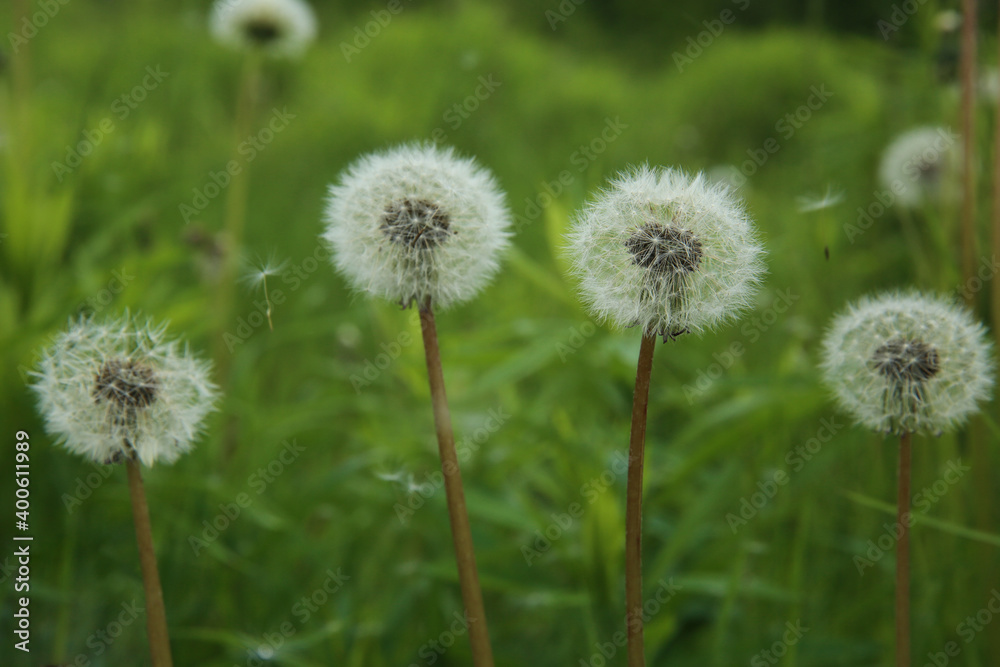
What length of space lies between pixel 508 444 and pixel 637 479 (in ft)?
4.57

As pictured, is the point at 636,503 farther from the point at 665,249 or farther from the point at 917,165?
the point at 917,165

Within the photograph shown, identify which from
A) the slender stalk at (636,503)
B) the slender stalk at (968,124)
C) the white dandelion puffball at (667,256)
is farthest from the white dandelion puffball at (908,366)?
the slender stalk at (968,124)

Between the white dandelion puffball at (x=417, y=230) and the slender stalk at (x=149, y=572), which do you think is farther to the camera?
the white dandelion puffball at (x=417, y=230)

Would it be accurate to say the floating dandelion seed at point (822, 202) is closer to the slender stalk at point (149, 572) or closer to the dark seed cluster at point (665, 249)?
the dark seed cluster at point (665, 249)

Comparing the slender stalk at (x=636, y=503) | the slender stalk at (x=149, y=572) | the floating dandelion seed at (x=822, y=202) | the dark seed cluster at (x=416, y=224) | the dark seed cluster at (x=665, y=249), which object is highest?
the floating dandelion seed at (x=822, y=202)

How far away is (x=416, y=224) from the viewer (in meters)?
1.13


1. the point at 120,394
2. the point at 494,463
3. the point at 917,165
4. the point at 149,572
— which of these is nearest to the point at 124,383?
the point at 120,394

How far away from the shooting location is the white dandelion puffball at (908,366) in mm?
1105

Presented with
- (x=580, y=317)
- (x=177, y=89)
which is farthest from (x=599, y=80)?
(x=580, y=317)

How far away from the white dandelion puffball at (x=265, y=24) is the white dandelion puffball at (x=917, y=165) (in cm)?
234

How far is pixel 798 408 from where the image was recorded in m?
1.94

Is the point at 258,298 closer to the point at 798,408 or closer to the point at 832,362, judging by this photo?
the point at 798,408

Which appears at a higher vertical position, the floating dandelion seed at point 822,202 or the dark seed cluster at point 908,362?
the floating dandelion seed at point 822,202

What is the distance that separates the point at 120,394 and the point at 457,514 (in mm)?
508
